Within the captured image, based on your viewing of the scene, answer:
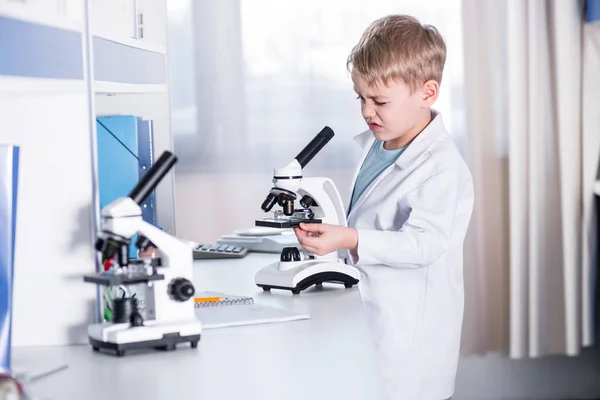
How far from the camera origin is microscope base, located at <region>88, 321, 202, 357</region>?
46.8 inches

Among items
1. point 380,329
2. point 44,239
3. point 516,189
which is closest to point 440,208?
point 380,329

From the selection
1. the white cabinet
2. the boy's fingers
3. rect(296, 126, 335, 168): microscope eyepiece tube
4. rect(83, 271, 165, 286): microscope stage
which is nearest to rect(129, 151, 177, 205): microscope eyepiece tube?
rect(83, 271, 165, 286): microscope stage

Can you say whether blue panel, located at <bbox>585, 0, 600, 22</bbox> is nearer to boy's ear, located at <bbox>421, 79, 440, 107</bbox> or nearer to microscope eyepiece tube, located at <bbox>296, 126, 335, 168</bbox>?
boy's ear, located at <bbox>421, 79, 440, 107</bbox>

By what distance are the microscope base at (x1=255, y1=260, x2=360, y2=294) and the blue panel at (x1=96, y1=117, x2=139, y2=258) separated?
1.44 feet

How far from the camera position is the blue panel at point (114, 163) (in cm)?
206

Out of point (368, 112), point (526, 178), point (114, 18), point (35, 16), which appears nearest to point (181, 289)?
point (35, 16)

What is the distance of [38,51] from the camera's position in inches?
43.7

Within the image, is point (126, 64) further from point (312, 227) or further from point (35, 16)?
point (35, 16)

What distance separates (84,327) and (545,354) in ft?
8.49

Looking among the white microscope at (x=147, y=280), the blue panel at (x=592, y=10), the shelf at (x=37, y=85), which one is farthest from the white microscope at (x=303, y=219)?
the blue panel at (x=592, y=10)

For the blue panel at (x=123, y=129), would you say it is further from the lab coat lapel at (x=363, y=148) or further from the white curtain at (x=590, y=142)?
the white curtain at (x=590, y=142)

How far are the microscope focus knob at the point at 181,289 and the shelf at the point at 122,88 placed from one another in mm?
333

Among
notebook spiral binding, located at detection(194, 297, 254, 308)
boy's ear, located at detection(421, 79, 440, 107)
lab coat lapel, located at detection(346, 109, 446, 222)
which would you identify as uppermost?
boy's ear, located at detection(421, 79, 440, 107)

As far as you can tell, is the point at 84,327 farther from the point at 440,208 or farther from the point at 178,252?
the point at 440,208
